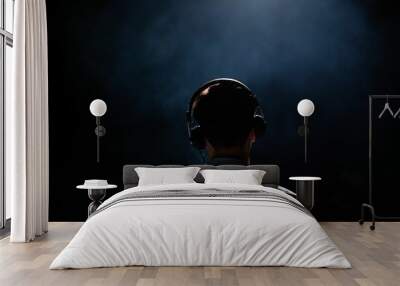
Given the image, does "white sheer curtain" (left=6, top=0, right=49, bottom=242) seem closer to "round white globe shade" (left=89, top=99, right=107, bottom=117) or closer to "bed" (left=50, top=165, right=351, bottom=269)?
"round white globe shade" (left=89, top=99, right=107, bottom=117)

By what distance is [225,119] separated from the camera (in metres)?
7.57

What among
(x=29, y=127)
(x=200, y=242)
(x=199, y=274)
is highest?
(x=29, y=127)

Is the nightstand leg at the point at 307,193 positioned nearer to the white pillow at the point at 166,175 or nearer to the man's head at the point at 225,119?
the man's head at the point at 225,119

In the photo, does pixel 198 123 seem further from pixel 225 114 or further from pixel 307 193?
pixel 307 193

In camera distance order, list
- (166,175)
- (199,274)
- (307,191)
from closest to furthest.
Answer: (199,274), (166,175), (307,191)

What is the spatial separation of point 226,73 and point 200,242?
341 centimetres

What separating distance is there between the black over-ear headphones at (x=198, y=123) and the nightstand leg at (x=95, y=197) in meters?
1.32

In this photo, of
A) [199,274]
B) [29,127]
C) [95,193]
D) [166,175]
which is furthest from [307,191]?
[29,127]

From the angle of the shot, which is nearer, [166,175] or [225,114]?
[166,175]

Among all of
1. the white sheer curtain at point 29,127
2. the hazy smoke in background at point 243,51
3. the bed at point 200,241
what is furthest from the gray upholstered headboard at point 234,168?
the bed at point 200,241

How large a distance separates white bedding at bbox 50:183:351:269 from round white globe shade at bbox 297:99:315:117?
107 inches

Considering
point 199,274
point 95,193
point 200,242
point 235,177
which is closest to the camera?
point 199,274

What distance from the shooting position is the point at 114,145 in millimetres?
7844

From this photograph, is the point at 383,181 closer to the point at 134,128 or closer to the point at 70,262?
the point at 134,128
